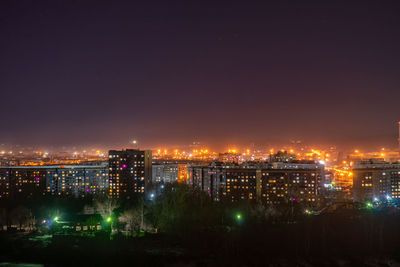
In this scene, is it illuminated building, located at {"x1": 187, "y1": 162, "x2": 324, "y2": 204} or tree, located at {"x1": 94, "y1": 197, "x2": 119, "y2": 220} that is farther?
illuminated building, located at {"x1": 187, "y1": 162, "x2": 324, "y2": 204}

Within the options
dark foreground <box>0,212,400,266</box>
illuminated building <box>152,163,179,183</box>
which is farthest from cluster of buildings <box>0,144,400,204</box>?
illuminated building <box>152,163,179,183</box>

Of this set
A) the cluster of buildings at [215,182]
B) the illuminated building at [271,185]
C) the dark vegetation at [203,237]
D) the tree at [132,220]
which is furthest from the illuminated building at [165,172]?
the tree at [132,220]

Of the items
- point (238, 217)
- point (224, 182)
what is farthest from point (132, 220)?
point (224, 182)

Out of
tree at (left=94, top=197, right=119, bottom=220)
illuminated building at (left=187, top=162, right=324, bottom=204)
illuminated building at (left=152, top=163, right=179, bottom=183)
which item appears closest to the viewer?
tree at (left=94, top=197, right=119, bottom=220)

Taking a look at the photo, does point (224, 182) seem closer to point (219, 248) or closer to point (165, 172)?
point (219, 248)

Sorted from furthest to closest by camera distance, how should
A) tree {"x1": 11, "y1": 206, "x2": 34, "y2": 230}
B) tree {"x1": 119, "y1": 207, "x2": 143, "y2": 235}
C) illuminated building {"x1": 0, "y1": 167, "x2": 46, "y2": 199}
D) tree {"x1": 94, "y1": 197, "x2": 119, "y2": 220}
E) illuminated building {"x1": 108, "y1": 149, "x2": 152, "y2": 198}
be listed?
illuminated building {"x1": 0, "y1": 167, "x2": 46, "y2": 199} → illuminated building {"x1": 108, "y1": 149, "x2": 152, "y2": 198} → tree {"x1": 94, "y1": 197, "x2": 119, "y2": 220} → tree {"x1": 11, "y1": 206, "x2": 34, "y2": 230} → tree {"x1": 119, "y1": 207, "x2": 143, "y2": 235}

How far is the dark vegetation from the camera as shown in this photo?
29.5 feet

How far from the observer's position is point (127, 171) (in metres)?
14.7

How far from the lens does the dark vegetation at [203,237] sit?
8992 mm

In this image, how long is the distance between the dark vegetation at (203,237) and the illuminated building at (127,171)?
2033mm

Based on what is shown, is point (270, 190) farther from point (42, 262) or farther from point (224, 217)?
point (42, 262)

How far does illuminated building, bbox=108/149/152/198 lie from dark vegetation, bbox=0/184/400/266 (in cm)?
203

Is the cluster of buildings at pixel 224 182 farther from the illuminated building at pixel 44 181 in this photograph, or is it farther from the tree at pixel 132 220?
the tree at pixel 132 220

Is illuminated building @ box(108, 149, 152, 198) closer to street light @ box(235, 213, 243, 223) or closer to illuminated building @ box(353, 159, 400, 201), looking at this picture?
street light @ box(235, 213, 243, 223)
